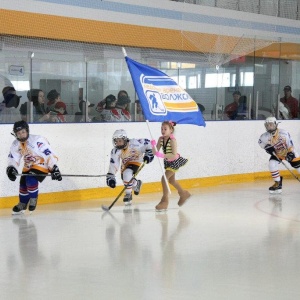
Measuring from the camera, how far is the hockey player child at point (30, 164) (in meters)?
9.41

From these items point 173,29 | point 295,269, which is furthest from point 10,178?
point 173,29

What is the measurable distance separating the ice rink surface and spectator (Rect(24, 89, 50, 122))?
1.20 m

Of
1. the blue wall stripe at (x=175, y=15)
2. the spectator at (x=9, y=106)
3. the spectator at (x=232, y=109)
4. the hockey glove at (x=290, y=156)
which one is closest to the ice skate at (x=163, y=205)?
the spectator at (x=9, y=106)

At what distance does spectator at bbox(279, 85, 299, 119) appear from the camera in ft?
49.9

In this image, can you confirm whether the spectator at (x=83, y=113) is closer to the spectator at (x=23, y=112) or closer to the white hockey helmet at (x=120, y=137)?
the spectator at (x=23, y=112)

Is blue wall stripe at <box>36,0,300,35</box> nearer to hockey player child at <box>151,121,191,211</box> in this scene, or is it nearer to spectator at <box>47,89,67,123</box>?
spectator at <box>47,89,67,123</box>

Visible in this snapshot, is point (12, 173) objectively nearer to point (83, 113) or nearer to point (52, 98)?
point (52, 98)

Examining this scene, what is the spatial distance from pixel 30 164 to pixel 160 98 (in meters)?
1.75

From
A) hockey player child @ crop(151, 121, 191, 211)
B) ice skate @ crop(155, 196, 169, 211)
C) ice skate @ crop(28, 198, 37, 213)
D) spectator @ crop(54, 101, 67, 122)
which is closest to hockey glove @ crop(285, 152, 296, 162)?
A: hockey player child @ crop(151, 121, 191, 211)

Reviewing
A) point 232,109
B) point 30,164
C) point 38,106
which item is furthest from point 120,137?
point 232,109

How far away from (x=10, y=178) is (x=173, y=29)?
745 cm

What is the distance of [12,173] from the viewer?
367 inches

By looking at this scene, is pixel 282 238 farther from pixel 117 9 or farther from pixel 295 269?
pixel 117 9

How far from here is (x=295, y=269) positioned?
6387 millimetres
